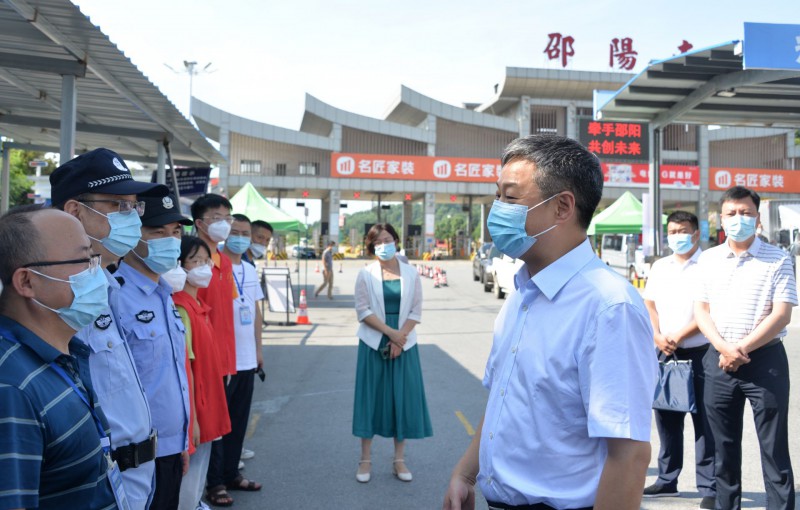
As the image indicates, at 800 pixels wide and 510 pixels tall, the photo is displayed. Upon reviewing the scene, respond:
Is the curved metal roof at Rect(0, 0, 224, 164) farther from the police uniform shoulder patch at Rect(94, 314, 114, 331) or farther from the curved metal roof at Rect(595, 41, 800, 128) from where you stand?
the curved metal roof at Rect(595, 41, 800, 128)

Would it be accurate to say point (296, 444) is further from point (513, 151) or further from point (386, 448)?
point (513, 151)

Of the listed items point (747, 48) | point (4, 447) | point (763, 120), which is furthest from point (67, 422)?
point (763, 120)

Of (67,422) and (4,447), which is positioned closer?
(4,447)

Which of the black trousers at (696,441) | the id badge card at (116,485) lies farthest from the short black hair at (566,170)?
the black trousers at (696,441)

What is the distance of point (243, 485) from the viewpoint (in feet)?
16.0

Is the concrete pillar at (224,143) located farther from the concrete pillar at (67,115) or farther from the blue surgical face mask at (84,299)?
the blue surgical face mask at (84,299)

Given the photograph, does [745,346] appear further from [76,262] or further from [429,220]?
[429,220]

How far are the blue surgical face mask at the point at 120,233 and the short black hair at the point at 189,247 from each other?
1204 mm

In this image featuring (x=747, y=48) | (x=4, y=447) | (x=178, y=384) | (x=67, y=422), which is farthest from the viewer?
(x=747, y=48)

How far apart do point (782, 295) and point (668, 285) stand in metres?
1.02

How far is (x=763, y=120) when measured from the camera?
33.8ft

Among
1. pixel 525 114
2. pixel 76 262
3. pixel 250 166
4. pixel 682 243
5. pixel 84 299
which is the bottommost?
pixel 84 299

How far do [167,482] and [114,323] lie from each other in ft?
3.21

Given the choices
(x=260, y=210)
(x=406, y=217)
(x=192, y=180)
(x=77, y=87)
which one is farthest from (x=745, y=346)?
(x=406, y=217)
